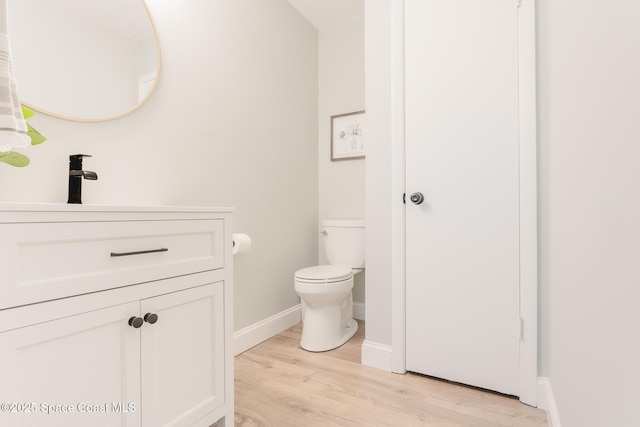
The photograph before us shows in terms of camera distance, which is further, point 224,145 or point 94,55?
point 224,145

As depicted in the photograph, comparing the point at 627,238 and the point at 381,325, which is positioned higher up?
the point at 627,238

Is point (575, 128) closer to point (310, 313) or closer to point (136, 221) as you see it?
point (136, 221)

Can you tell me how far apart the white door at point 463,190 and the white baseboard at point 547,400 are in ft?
0.29

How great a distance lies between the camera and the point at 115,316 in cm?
84

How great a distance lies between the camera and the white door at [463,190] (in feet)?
4.63

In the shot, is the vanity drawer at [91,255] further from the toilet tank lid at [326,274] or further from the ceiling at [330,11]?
the ceiling at [330,11]

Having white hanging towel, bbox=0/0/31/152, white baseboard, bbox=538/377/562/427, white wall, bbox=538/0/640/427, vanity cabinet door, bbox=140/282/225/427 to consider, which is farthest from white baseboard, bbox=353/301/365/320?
white hanging towel, bbox=0/0/31/152

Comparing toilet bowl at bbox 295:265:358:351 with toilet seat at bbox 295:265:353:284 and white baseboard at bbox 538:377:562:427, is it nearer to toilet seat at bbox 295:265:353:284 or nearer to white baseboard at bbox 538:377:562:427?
toilet seat at bbox 295:265:353:284

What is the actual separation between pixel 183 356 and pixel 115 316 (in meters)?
0.27

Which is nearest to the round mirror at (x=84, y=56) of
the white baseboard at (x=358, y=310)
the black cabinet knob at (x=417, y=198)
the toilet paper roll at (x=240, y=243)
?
the toilet paper roll at (x=240, y=243)

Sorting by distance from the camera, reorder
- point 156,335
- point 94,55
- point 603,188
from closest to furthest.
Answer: point 603,188 < point 156,335 < point 94,55

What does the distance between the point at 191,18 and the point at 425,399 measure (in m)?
2.14

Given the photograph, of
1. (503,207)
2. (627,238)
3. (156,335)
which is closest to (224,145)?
(156,335)

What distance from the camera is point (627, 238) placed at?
50 centimetres
